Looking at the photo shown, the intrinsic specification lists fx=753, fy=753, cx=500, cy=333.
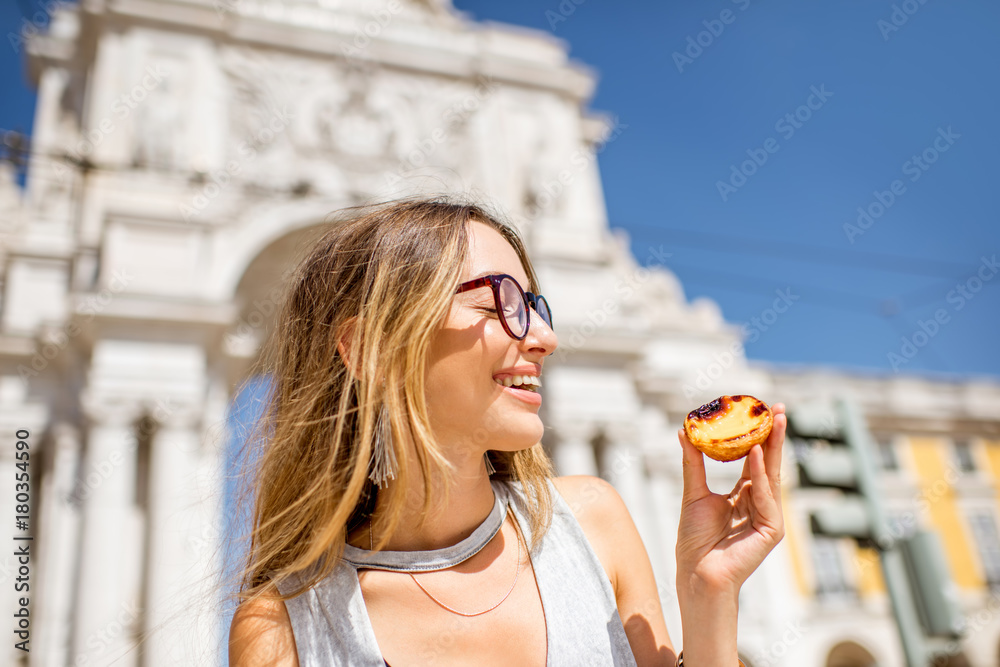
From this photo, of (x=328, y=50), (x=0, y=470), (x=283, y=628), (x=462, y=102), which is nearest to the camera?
(x=283, y=628)

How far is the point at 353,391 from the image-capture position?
6.71 feet

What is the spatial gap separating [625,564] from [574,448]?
10.2 meters

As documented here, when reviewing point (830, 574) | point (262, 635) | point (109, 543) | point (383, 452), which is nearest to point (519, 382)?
point (383, 452)

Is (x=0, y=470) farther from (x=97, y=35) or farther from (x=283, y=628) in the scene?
(x=283, y=628)

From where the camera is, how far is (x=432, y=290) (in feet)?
6.21

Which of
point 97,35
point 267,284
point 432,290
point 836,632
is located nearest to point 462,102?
point 267,284

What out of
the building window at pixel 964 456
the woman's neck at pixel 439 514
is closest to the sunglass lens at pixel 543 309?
the woman's neck at pixel 439 514

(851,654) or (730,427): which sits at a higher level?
(730,427)

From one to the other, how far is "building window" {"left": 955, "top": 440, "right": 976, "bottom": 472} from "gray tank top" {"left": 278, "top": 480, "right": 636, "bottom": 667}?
26.8 m

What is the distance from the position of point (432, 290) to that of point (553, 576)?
82cm

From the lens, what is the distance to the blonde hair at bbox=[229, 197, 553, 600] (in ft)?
6.10

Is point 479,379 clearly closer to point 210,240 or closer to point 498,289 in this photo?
point 498,289

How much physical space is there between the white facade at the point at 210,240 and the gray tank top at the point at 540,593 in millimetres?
6337

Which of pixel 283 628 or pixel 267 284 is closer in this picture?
pixel 283 628
